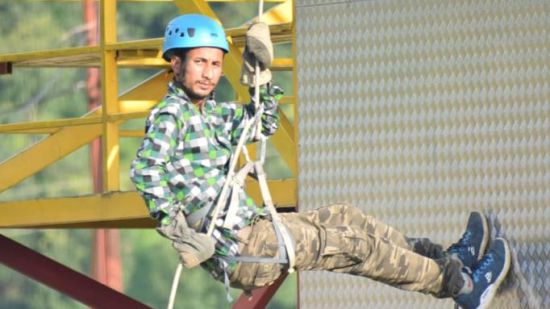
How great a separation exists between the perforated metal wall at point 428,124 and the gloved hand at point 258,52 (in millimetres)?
1399

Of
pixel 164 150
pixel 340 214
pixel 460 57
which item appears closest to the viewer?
pixel 164 150

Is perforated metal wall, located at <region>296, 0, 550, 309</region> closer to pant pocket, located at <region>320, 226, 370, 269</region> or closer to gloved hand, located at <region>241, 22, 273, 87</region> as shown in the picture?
pant pocket, located at <region>320, 226, 370, 269</region>

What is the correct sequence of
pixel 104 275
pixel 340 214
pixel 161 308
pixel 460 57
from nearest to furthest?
pixel 340 214 → pixel 460 57 → pixel 104 275 → pixel 161 308

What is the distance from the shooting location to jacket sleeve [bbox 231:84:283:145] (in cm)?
910

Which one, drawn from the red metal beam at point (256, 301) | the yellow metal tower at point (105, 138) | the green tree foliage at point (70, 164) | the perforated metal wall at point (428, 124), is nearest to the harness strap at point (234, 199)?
the perforated metal wall at point (428, 124)

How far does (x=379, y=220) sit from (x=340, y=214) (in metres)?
0.97

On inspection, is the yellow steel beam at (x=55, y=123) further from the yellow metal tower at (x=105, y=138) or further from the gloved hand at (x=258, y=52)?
the gloved hand at (x=258, y=52)

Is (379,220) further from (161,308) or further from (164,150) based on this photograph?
(161,308)

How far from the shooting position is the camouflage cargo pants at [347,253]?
29.3ft

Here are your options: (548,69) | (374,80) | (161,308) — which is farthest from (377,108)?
(161,308)

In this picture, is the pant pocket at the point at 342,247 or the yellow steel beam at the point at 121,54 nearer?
the pant pocket at the point at 342,247

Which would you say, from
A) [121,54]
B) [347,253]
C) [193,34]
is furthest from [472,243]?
[121,54]

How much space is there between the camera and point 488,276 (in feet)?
31.1

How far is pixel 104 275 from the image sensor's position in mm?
31391
